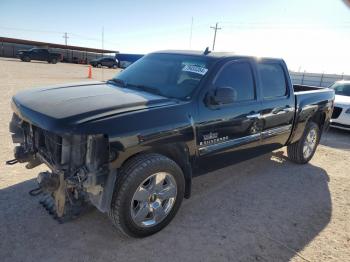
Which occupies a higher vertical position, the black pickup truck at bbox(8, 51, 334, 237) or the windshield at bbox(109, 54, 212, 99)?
the windshield at bbox(109, 54, 212, 99)

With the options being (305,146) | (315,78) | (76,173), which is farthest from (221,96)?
(315,78)

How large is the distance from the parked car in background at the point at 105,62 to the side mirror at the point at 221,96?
131ft

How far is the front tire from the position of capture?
2953mm

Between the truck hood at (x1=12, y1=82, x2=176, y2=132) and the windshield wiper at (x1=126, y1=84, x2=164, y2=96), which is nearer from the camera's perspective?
the truck hood at (x1=12, y1=82, x2=176, y2=132)

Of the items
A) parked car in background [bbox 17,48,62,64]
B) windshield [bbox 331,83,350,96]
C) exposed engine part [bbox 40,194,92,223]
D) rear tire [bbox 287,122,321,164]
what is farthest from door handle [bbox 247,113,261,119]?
parked car in background [bbox 17,48,62,64]

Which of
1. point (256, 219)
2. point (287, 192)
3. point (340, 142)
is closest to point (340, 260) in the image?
point (256, 219)

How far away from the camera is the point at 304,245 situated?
3.40m

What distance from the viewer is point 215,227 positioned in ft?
11.8

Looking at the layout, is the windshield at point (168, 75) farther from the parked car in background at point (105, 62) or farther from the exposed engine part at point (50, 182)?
the parked car in background at point (105, 62)

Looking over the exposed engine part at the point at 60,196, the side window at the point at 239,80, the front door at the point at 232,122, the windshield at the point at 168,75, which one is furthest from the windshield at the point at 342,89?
the exposed engine part at the point at 60,196

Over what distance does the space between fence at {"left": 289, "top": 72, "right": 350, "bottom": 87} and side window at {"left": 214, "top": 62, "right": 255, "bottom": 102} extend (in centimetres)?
2955

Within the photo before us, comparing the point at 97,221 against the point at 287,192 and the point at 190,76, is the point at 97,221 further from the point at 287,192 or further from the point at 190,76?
the point at 287,192

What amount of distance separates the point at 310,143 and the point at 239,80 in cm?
278

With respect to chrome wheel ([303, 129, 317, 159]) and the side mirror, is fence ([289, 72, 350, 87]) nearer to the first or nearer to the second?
chrome wheel ([303, 129, 317, 159])
